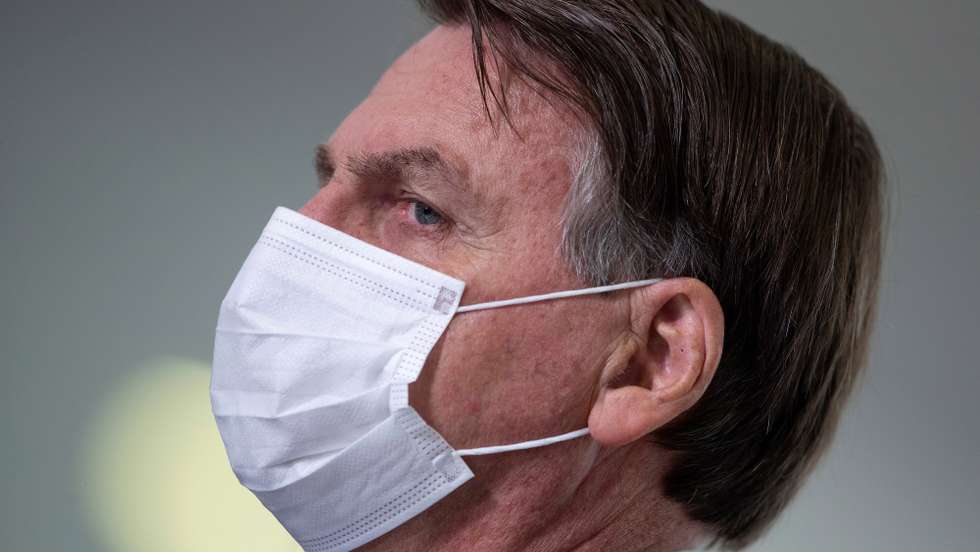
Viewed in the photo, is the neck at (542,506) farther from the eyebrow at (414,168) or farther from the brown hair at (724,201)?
the eyebrow at (414,168)

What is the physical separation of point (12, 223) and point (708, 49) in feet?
6.17

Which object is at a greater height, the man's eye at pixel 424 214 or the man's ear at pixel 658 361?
the man's eye at pixel 424 214

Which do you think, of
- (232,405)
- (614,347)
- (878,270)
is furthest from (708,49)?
(232,405)

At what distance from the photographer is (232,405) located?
57.2 inches

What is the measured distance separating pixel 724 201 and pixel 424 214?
430 millimetres

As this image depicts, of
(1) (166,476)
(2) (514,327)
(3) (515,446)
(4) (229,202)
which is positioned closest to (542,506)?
(3) (515,446)

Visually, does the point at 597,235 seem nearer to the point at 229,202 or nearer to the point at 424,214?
the point at 424,214

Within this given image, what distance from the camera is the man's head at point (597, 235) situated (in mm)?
1412

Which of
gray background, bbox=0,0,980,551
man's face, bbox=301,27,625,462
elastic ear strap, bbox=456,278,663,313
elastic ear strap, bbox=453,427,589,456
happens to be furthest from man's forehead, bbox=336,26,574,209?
gray background, bbox=0,0,980,551

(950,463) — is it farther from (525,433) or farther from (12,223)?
(12,223)

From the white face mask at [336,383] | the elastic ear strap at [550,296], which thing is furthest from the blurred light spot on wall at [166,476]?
the elastic ear strap at [550,296]

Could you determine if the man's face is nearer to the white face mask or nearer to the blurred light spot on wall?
the white face mask

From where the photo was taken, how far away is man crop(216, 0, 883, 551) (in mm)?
1412

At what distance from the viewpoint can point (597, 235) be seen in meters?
1.45
